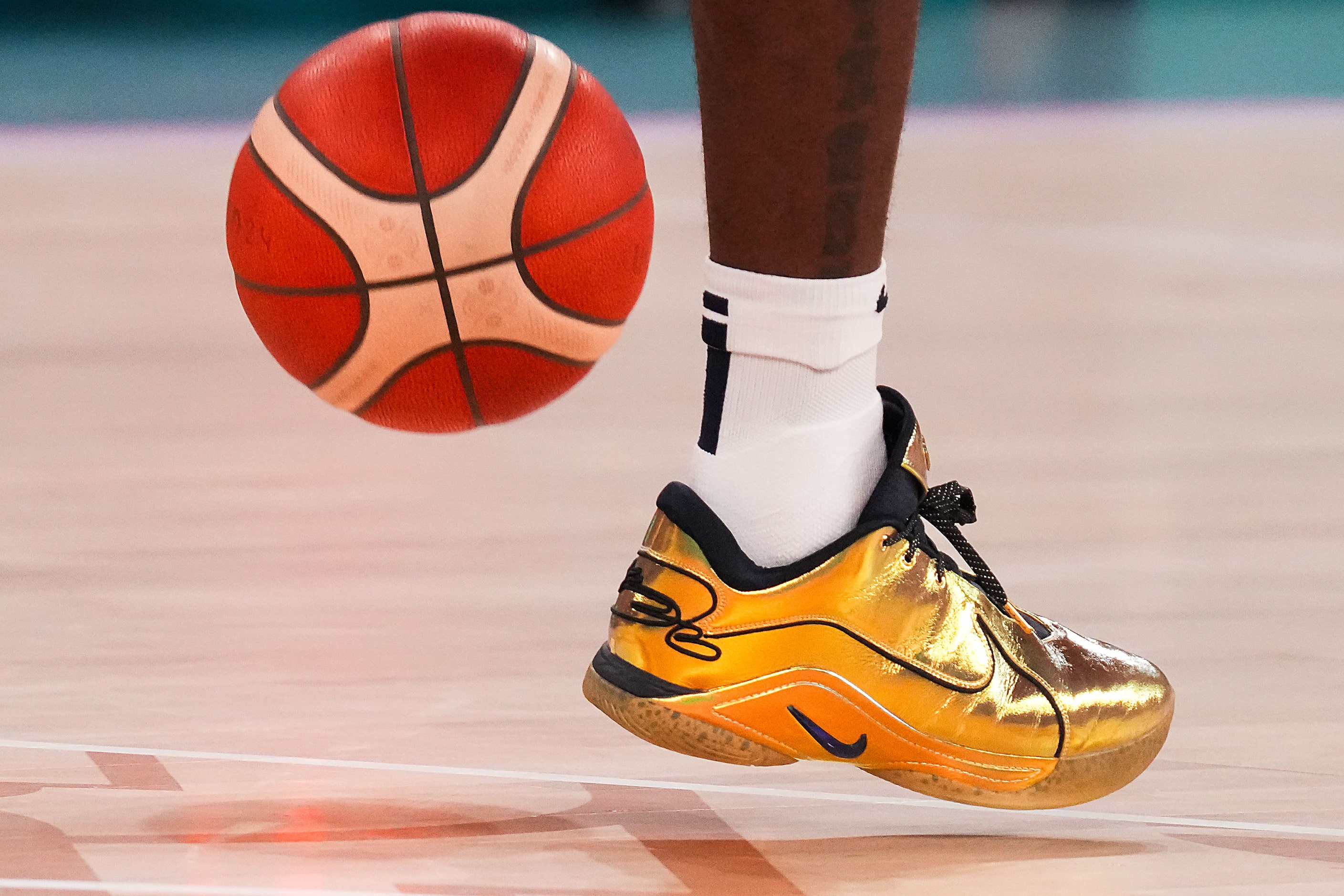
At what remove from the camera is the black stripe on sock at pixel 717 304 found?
3.91 ft

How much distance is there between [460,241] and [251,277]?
0.63 ft

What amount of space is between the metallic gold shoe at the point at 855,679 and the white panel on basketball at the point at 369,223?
1.49 feet

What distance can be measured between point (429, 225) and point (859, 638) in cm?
60

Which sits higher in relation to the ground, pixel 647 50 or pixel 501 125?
pixel 647 50

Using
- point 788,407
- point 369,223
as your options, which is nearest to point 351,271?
point 369,223

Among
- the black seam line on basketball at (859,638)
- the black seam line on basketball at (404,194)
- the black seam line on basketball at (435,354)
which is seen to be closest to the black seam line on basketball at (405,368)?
the black seam line on basketball at (435,354)

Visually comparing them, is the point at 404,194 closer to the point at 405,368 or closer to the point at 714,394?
the point at 405,368

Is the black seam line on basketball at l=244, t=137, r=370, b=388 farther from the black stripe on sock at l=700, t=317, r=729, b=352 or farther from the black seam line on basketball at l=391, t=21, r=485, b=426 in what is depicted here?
the black stripe on sock at l=700, t=317, r=729, b=352

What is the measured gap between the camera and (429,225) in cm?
153

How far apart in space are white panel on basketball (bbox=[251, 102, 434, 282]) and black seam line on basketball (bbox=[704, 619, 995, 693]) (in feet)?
1.75

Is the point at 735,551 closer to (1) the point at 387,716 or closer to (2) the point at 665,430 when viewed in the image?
(1) the point at 387,716

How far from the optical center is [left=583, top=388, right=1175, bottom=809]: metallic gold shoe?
3.79 ft

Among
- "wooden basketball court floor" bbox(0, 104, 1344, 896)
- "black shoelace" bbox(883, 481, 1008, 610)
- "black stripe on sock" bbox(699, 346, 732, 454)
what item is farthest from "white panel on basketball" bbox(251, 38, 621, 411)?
"black shoelace" bbox(883, 481, 1008, 610)

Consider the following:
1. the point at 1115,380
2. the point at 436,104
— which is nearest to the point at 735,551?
the point at 436,104
